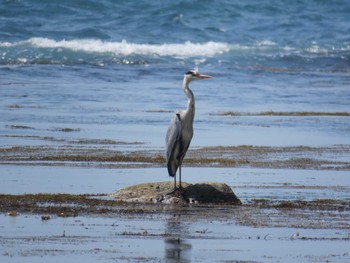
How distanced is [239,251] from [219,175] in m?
6.15

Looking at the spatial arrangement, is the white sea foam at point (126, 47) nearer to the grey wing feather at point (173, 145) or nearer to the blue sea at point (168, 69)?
the blue sea at point (168, 69)

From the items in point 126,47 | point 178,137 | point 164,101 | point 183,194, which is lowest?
point 164,101

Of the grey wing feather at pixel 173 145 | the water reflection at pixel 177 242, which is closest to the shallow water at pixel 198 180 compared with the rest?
the grey wing feather at pixel 173 145

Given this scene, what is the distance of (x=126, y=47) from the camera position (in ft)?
158

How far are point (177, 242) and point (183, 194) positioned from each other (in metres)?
3.30

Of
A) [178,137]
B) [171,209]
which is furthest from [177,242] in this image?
[178,137]

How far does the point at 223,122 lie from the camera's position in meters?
25.7

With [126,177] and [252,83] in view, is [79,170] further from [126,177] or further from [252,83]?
[252,83]

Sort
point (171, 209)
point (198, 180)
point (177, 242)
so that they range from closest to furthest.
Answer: point (177, 242), point (171, 209), point (198, 180)

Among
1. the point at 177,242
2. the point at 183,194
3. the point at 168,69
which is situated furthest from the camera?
the point at 168,69

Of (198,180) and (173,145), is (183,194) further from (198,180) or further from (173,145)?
(198,180)

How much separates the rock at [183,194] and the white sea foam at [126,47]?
3169 cm

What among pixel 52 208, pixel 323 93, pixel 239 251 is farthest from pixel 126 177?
pixel 323 93

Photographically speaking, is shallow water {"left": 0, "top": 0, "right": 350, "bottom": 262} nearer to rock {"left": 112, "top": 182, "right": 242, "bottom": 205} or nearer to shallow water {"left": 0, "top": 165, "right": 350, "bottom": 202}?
shallow water {"left": 0, "top": 165, "right": 350, "bottom": 202}
